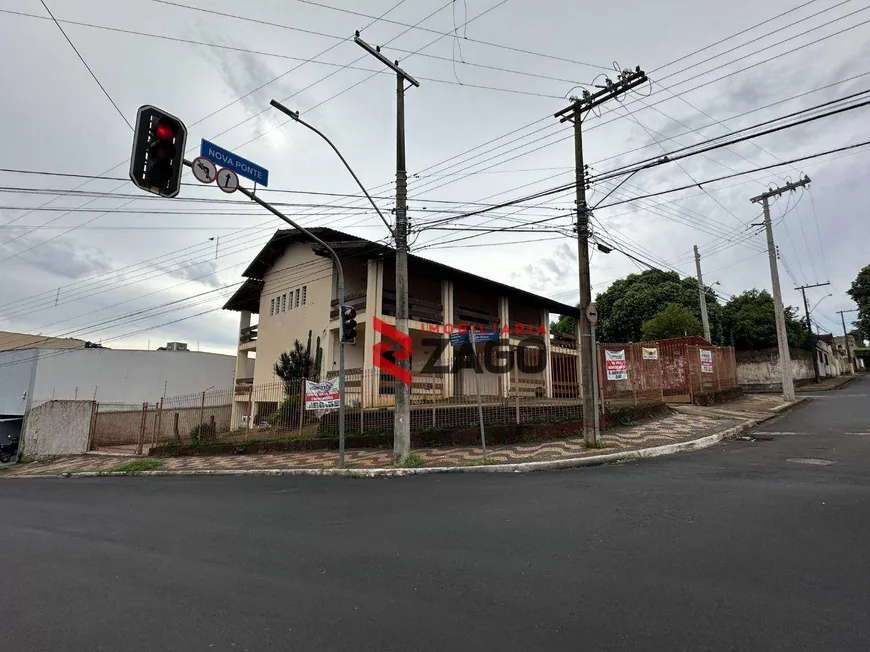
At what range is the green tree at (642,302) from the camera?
112ft

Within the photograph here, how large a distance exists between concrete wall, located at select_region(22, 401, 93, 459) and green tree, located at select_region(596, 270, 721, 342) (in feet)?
110

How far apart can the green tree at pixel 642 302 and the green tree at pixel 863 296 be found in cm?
1610

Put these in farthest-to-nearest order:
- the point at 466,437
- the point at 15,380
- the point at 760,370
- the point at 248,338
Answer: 1. the point at 760,370
2. the point at 15,380
3. the point at 248,338
4. the point at 466,437

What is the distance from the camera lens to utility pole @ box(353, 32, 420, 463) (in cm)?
1039

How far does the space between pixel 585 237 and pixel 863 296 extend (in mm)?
44997

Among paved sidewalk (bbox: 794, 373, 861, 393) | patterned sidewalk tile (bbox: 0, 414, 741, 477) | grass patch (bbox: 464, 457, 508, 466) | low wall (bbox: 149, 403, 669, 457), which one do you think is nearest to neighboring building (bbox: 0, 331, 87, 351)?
patterned sidewalk tile (bbox: 0, 414, 741, 477)

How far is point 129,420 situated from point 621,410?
2296 centimetres

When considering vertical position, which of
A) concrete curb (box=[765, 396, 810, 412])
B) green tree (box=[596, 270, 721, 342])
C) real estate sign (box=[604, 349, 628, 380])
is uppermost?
green tree (box=[596, 270, 721, 342])

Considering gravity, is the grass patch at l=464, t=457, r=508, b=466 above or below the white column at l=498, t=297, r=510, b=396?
below

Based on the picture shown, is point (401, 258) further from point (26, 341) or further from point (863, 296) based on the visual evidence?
point (863, 296)

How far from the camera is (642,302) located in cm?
3494

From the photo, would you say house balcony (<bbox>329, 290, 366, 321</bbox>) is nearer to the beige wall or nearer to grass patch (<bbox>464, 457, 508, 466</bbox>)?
the beige wall

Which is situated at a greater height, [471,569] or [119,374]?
[119,374]

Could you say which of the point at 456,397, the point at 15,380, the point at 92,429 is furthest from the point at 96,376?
the point at 456,397
